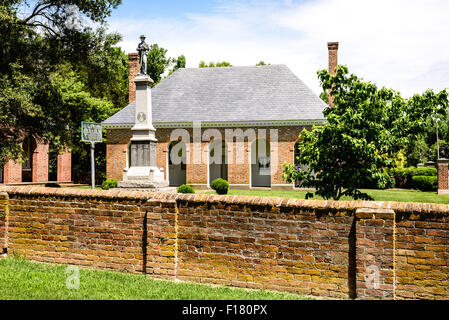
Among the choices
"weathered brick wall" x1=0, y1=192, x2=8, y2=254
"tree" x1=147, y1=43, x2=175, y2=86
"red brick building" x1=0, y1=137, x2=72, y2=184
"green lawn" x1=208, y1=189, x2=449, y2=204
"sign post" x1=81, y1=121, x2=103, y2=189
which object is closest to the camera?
"weathered brick wall" x1=0, y1=192, x2=8, y2=254

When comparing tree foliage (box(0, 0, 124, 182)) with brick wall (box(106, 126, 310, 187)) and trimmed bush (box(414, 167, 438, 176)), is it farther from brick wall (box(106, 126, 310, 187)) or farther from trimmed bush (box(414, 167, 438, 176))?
trimmed bush (box(414, 167, 438, 176))

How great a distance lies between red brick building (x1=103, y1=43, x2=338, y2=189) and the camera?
26578mm

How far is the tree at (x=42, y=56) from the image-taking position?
17766 millimetres

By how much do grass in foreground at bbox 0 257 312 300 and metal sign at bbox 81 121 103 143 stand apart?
10233 mm

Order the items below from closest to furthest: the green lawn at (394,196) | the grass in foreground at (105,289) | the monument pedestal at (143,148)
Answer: the grass in foreground at (105,289) < the monument pedestal at (143,148) < the green lawn at (394,196)

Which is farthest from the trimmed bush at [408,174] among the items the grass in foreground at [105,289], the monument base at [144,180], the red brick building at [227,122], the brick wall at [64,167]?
the grass in foreground at [105,289]

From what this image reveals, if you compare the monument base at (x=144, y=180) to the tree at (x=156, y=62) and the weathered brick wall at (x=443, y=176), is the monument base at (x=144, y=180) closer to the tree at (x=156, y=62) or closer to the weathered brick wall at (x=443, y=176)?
the weathered brick wall at (x=443, y=176)

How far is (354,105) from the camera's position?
8.91 meters

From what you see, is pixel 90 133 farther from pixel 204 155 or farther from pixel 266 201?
pixel 204 155

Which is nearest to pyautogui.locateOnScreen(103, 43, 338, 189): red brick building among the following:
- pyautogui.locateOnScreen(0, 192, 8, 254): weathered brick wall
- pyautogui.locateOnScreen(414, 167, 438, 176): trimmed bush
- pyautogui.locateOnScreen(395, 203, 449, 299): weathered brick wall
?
pyautogui.locateOnScreen(414, 167, 438, 176): trimmed bush

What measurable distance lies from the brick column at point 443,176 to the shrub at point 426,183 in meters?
2.09
